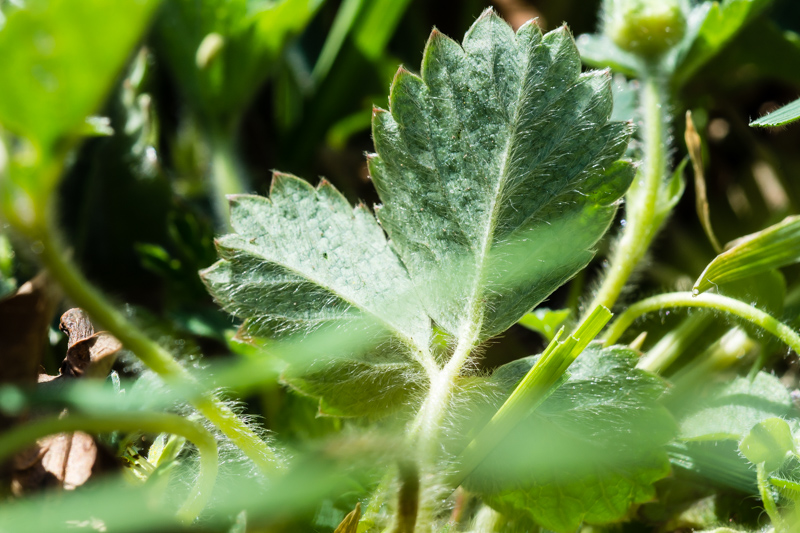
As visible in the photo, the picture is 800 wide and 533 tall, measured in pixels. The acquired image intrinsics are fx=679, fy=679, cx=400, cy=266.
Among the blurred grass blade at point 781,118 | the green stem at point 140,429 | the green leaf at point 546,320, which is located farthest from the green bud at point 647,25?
the green stem at point 140,429

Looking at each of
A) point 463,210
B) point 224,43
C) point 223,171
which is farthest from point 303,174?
point 463,210

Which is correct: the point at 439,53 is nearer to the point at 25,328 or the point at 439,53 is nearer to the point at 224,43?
the point at 25,328

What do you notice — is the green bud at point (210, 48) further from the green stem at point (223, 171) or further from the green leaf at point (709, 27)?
the green leaf at point (709, 27)

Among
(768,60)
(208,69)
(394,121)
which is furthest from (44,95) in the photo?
(768,60)

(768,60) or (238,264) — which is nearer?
(238,264)

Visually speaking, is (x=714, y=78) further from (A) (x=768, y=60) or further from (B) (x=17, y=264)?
(B) (x=17, y=264)
